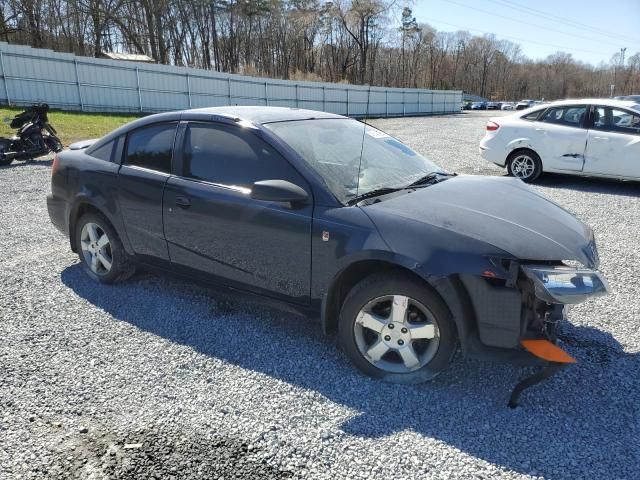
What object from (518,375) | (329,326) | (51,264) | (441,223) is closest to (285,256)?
(329,326)

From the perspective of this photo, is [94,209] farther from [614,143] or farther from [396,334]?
[614,143]

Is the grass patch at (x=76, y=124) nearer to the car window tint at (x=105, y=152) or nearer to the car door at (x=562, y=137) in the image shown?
the car window tint at (x=105, y=152)

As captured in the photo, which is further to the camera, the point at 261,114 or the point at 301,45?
the point at 301,45

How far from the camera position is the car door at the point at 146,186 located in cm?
367

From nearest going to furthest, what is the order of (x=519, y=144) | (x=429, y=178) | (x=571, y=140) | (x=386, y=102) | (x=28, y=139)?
(x=429, y=178) < (x=571, y=140) < (x=519, y=144) < (x=28, y=139) < (x=386, y=102)

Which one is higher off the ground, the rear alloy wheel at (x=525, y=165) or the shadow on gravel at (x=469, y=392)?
the rear alloy wheel at (x=525, y=165)

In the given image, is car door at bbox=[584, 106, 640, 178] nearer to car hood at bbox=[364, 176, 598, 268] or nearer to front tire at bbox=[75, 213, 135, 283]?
car hood at bbox=[364, 176, 598, 268]

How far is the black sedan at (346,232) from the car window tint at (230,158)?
0.4 inches

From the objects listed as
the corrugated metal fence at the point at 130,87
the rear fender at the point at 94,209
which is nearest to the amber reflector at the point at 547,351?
the rear fender at the point at 94,209

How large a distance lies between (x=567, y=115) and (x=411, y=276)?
7.71 m

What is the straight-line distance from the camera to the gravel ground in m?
2.22

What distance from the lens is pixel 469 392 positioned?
277cm

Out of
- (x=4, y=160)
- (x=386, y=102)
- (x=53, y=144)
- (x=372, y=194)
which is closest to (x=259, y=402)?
(x=372, y=194)

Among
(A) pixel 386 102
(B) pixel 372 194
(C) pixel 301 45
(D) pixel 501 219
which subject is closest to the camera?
(D) pixel 501 219
